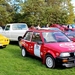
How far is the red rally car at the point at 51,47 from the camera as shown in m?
7.77

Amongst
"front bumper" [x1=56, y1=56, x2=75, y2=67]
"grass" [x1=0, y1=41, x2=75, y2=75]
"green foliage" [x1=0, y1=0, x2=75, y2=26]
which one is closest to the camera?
"grass" [x1=0, y1=41, x2=75, y2=75]

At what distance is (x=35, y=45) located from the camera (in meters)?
9.30

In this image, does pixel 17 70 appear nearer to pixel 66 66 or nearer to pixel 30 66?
pixel 30 66

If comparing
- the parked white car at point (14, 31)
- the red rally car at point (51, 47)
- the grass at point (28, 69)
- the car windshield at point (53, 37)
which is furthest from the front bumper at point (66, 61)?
the parked white car at point (14, 31)

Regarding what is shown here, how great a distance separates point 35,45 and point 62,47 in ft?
5.27

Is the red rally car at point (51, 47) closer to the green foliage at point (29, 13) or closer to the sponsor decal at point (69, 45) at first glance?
the sponsor decal at point (69, 45)

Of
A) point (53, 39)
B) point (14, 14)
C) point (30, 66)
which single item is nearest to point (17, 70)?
point (30, 66)

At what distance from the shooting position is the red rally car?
7766mm

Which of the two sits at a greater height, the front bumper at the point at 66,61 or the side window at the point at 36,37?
the side window at the point at 36,37

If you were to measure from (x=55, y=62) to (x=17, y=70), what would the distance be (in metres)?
1.42

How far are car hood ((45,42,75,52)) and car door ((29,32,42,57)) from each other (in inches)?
27.2

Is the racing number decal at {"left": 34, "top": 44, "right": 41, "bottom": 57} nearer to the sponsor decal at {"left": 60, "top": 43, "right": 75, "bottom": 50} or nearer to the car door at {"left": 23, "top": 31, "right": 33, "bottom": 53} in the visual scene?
the car door at {"left": 23, "top": 31, "right": 33, "bottom": 53}

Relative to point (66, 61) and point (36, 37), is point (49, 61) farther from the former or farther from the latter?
point (36, 37)

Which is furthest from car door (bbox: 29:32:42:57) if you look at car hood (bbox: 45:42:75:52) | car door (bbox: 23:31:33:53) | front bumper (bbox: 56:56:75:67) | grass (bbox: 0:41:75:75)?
front bumper (bbox: 56:56:75:67)
